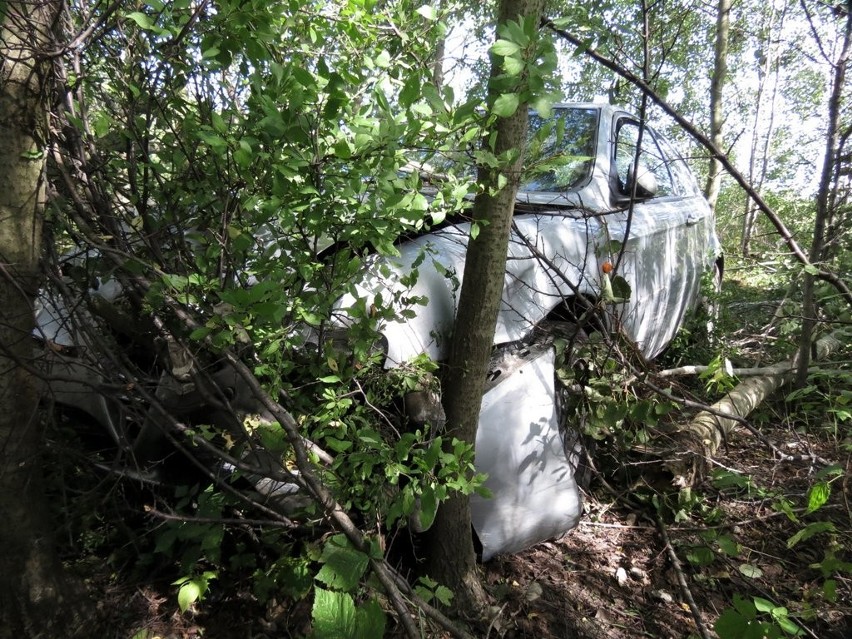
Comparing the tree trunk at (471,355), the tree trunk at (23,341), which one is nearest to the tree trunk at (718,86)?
the tree trunk at (471,355)

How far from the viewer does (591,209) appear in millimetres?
2975

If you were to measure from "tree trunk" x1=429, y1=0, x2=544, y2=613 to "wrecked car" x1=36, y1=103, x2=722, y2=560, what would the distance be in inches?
4.3

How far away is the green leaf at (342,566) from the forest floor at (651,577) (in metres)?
0.57

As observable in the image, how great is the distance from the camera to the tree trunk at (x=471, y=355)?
6.26 feet

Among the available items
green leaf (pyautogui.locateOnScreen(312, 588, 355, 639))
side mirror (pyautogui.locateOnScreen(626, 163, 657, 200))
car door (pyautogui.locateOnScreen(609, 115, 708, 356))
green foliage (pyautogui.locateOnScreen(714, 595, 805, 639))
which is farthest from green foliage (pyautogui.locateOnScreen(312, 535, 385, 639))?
side mirror (pyautogui.locateOnScreen(626, 163, 657, 200))

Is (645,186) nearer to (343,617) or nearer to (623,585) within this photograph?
(623,585)

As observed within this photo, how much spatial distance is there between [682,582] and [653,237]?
7.21 feet

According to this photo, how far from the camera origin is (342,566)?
4.46 feet

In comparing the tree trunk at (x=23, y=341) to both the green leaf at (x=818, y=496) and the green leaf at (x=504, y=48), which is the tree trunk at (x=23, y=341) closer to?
the green leaf at (x=504, y=48)

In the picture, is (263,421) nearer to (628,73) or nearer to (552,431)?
(552,431)

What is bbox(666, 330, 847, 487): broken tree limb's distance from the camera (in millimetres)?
2881

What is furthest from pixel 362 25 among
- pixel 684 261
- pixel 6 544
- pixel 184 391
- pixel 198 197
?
pixel 684 261

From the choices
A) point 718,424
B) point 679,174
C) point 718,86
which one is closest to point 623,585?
point 718,424

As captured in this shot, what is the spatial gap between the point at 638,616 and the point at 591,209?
207 cm
